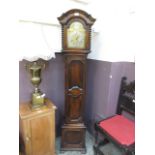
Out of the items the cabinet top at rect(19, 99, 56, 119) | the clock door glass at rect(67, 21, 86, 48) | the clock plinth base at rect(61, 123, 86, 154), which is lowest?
the clock plinth base at rect(61, 123, 86, 154)

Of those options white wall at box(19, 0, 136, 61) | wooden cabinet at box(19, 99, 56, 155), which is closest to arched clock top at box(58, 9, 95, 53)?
white wall at box(19, 0, 136, 61)

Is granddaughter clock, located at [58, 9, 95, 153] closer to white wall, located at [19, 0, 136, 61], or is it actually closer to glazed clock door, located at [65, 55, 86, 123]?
glazed clock door, located at [65, 55, 86, 123]

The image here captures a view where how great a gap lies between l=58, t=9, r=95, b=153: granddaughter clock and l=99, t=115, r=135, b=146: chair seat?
0.36 metres

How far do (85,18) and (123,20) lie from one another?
419 millimetres

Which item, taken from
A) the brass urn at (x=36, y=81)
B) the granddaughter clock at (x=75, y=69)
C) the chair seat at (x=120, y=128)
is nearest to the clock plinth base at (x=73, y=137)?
the granddaughter clock at (x=75, y=69)

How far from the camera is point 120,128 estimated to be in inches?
56.5

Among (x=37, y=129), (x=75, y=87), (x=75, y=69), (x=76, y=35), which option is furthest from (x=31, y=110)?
(x=76, y=35)

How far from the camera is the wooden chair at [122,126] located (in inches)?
49.5

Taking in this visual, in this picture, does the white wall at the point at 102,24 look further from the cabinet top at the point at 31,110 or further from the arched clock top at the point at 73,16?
the cabinet top at the point at 31,110

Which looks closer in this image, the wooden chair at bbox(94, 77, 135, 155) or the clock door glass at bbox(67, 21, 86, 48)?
Result: the wooden chair at bbox(94, 77, 135, 155)

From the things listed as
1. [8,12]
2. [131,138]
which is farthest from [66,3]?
[131,138]

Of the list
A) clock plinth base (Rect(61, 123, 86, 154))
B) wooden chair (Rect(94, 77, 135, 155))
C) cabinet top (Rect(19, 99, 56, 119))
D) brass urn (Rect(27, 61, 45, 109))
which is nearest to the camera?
wooden chair (Rect(94, 77, 135, 155))

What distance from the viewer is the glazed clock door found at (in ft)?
5.14

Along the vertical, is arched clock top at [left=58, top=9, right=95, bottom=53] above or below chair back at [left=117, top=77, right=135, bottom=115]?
above
